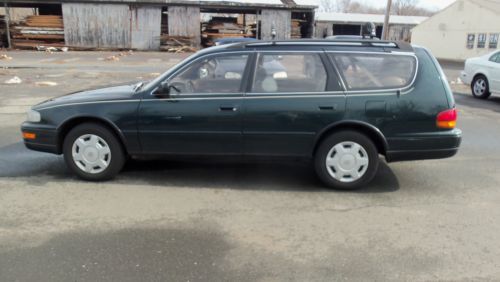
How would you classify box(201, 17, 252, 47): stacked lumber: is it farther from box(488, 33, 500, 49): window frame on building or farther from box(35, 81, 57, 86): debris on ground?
box(35, 81, 57, 86): debris on ground

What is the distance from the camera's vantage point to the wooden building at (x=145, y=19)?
29.0 metres

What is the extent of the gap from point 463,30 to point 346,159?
1347 inches

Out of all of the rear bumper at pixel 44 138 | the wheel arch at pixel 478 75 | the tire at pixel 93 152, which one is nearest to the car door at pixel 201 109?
the tire at pixel 93 152

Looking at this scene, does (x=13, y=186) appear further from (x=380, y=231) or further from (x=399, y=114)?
(x=399, y=114)

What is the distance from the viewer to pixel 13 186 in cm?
489

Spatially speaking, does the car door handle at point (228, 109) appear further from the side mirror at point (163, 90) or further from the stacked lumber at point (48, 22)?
the stacked lumber at point (48, 22)

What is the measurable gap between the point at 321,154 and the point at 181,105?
1.64 metres

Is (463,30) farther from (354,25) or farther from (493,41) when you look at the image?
(354,25)

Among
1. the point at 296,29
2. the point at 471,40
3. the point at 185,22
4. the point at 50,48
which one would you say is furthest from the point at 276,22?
the point at 471,40

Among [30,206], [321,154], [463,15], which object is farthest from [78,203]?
[463,15]

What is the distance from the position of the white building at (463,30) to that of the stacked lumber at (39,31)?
29.2 meters

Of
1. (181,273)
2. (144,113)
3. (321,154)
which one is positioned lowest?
(181,273)

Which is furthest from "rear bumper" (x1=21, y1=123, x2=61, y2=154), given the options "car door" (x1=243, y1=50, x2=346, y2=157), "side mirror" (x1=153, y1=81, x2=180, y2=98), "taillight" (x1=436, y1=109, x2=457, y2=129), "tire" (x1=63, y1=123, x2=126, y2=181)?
"taillight" (x1=436, y1=109, x2=457, y2=129)

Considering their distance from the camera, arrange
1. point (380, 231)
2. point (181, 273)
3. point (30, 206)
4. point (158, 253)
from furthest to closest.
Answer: point (30, 206), point (380, 231), point (158, 253), point (181, 273)
